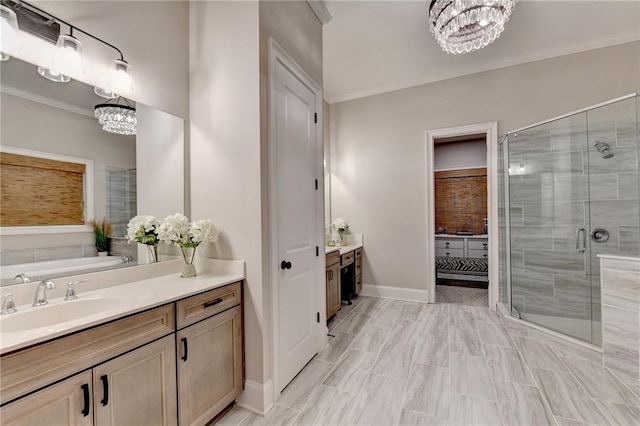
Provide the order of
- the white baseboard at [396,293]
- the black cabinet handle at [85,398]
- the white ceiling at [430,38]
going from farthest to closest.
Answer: the white baseboard at [396,293] < the white ceiling at [430,38] < the black cabinet handle at [85,398]

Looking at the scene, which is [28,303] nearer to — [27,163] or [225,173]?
[27,163]

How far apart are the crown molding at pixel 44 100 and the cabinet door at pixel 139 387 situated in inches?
51.9

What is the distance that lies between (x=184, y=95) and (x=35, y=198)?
1.12m

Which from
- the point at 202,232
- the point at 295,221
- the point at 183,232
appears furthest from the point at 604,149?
the point at 183,232

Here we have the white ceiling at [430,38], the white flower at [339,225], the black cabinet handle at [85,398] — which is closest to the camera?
the black cabinet handle at [85,398]

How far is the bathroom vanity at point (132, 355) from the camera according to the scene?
0.93 meters

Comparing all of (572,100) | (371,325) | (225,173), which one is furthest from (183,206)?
(572,100)

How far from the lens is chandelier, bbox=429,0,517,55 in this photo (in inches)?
80.5

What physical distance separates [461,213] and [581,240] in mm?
2697

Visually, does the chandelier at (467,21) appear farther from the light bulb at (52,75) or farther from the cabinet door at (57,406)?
the cabinet door at (57,406)

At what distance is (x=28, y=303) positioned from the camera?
1.27 meters

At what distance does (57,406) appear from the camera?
0.97m

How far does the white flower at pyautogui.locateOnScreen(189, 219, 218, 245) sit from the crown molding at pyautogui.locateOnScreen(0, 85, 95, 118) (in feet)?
2.78

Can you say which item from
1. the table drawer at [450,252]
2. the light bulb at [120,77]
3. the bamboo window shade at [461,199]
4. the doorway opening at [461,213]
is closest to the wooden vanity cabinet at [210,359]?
the light bulb at [120,77]
